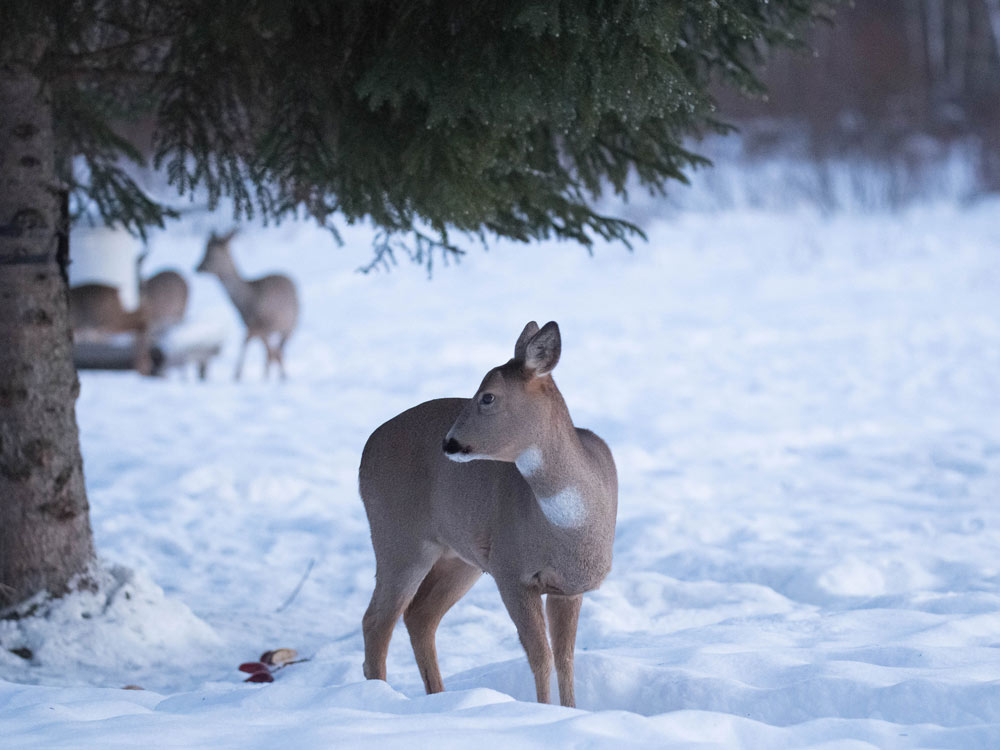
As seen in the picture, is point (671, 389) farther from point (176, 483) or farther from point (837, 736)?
point (837, 736)

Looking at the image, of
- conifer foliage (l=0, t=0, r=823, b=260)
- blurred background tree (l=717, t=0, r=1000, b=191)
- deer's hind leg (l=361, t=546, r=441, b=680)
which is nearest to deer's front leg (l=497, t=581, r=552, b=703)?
deer's hind leg (l=361, t=546, r=441, b=680)

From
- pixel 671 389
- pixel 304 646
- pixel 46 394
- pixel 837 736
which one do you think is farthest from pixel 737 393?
pixel 837 736

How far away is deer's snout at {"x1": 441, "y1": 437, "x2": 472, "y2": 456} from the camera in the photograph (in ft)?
12.7

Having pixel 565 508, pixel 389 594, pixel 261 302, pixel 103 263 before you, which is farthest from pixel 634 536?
pixel 103 263

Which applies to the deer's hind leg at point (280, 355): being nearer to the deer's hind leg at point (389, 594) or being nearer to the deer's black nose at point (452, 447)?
the deer's hind leg at point (389, 594)

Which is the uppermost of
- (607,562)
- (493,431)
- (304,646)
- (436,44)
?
(436,44)

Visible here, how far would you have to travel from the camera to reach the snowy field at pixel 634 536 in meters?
3.84

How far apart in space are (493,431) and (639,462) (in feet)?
18.6

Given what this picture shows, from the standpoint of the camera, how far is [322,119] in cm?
503

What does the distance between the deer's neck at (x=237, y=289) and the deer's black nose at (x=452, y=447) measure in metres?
11.4

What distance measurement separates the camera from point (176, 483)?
8.70 meters

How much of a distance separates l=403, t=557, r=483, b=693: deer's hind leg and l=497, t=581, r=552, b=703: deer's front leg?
0.66 metres

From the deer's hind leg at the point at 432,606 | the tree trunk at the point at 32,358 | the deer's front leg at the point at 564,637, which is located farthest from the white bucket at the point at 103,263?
the deer's front leg at the point at 564,637

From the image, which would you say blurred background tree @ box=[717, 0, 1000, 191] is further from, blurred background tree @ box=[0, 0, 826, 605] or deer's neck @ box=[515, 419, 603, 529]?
deer's neck @ box=[515, 419, 603, 529]
